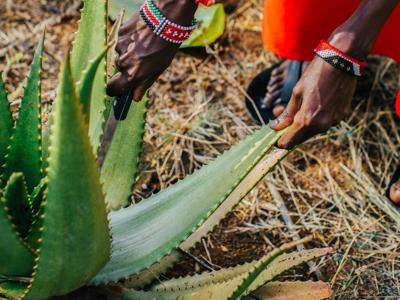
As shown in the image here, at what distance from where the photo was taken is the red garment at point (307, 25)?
1637 millimetres

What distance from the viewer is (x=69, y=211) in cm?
86

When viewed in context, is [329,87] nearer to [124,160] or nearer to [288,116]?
[288,116]

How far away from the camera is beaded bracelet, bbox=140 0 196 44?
1184 mm

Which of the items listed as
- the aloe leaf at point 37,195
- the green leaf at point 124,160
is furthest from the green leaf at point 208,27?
the aloe leaf at point 37,195

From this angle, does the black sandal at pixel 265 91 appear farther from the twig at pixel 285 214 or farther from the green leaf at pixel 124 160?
the green leaf at pixel 124 160

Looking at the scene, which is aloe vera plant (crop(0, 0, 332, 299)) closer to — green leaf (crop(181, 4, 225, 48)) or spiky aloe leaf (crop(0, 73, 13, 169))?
spiky aloe leaf (crop(0, 73, 13, 169))

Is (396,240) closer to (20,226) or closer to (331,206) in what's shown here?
(331,206)

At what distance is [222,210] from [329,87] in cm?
30

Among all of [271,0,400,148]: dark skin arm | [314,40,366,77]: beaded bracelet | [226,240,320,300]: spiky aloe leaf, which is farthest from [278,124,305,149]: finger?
[226,240,320,300]: spiky aloe leaf

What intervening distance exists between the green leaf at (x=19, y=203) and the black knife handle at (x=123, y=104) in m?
0.27

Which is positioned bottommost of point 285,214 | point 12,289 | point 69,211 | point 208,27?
point 285,214

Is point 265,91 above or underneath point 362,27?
underneath

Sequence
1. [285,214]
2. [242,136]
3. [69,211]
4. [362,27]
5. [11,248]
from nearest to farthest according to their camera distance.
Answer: [69,211] < [11,248] < [362,27] < [285,214] < [242,136]

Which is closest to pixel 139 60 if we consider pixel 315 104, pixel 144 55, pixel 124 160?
pixel 144 55
